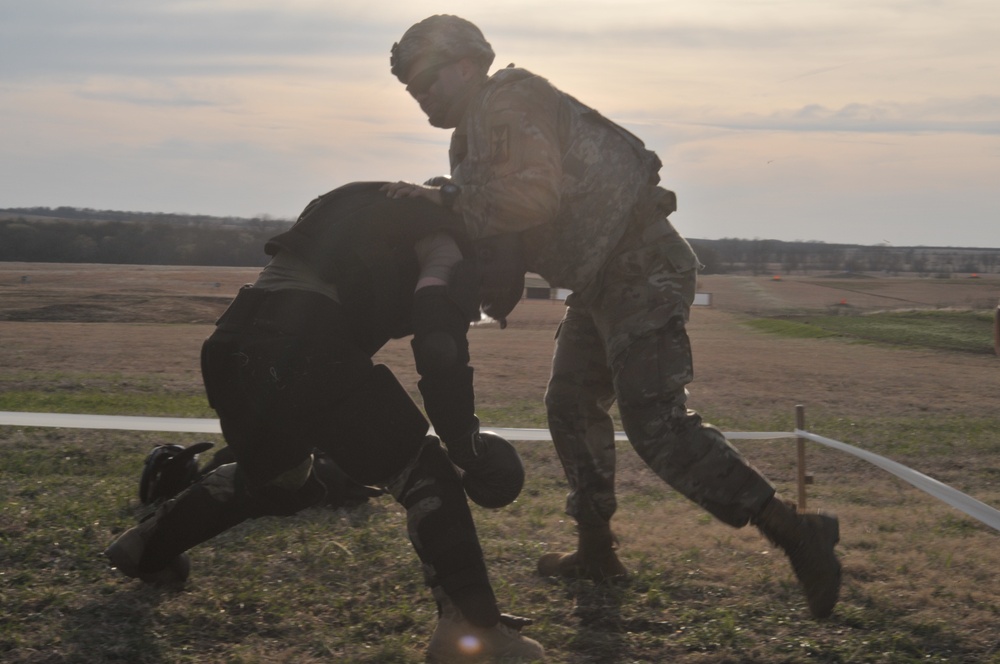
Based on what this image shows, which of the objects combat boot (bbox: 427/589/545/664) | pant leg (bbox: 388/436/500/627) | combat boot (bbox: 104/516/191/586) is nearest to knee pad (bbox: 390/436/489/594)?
pant leg (bbox: 388/436/500/627)

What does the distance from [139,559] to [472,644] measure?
4.69 feet

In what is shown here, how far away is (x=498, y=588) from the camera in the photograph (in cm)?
423

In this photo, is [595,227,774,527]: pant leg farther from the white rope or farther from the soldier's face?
the white rope

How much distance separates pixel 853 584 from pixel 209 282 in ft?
165

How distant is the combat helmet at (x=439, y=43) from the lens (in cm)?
364

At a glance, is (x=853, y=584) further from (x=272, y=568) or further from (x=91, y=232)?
(x=91, y=232)

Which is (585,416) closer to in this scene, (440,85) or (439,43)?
(440,85)

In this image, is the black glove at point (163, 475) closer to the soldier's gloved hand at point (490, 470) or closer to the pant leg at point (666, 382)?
the soldier's gloved hand at point (490, 470)

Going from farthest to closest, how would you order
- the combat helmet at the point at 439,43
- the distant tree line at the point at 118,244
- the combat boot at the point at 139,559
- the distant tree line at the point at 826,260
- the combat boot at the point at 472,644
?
the distant tree line at the point at 826,260 < the distant tree line at the point at 118,244 < the combat boot at the point at 139,559 < the combat helmet at the point at 439,43 < the combat boot at the point at 472,644

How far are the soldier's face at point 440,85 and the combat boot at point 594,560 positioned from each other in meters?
1.80

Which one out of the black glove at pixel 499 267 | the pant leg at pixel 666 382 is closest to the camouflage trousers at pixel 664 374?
the pant leg at pixel 666 382

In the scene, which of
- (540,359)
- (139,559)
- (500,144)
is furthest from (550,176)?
(540,359)

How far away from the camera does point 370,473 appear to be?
347 centimetres

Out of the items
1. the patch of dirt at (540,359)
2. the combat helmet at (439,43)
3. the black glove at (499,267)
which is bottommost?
the patch of dirt at (540,359)
